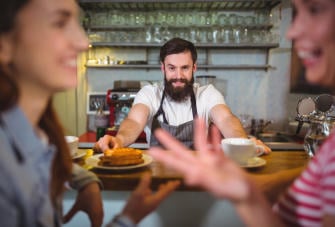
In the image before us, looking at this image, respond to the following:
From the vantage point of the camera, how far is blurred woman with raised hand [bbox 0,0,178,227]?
0.64 m

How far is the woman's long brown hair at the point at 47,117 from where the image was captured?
0.65 meters

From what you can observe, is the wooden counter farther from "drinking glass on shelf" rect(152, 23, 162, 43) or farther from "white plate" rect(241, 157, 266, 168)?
"drinking glass on shelf" rect(152, 23, 162, 43)

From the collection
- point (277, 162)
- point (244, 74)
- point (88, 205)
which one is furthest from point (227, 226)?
point (244, 74)

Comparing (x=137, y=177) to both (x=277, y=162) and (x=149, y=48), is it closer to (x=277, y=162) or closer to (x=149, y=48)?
(x=277, y=162)

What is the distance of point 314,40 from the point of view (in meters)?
0.65

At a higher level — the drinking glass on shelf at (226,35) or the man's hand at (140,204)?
the drinking glass on shelf at (226,35)

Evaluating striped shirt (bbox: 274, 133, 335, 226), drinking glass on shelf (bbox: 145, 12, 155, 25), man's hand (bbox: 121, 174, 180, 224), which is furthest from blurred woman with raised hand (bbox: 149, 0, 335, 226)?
drinking glass on shelf (bbox: 145, 12, 155, 25)

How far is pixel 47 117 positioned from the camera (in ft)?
2.84

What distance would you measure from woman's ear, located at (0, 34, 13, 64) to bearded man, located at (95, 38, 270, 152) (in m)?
1.47

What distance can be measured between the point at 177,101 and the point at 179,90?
0.31 ft

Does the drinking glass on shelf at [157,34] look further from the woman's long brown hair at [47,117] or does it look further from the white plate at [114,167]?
the woman's long brown hair at [47,117]

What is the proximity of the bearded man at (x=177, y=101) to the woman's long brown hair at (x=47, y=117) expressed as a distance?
1.25 metres

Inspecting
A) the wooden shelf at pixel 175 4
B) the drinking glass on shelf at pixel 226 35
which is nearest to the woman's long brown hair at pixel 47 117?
the wooden shelf at pixel 175 4

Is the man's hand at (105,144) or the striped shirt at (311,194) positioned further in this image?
the man's hand at (105,144)
